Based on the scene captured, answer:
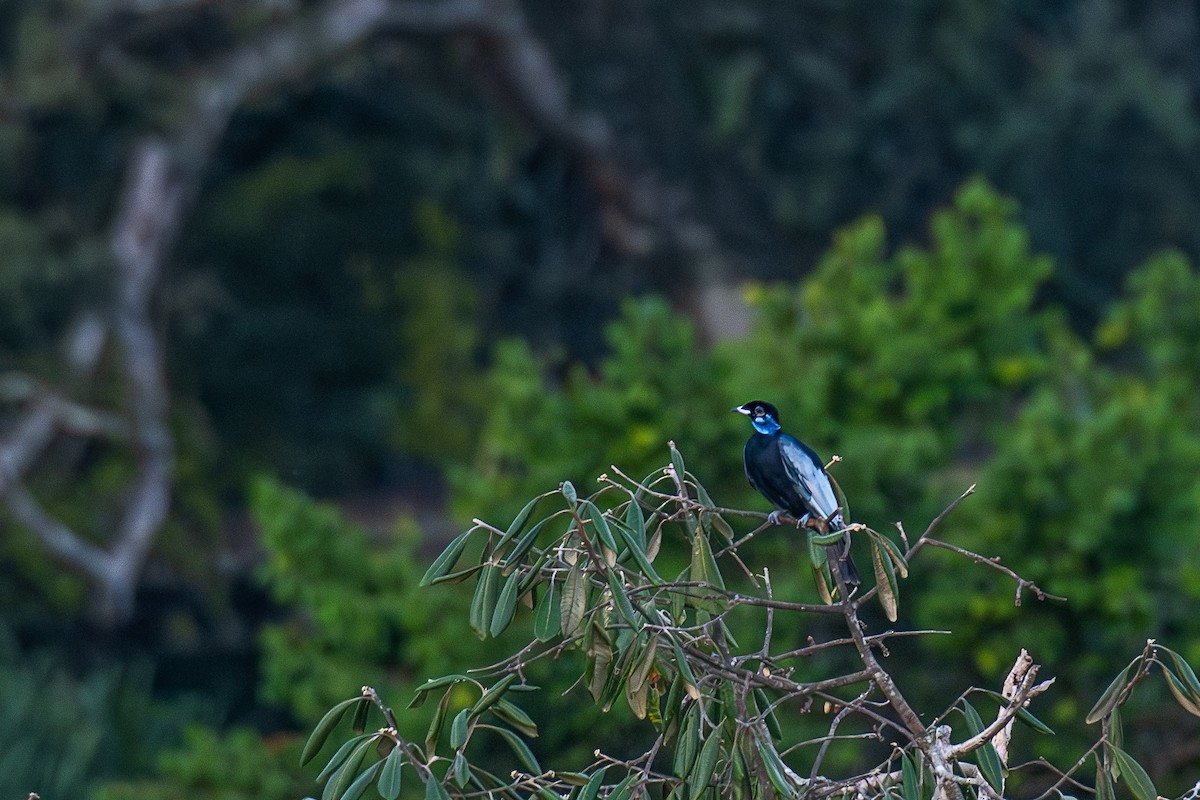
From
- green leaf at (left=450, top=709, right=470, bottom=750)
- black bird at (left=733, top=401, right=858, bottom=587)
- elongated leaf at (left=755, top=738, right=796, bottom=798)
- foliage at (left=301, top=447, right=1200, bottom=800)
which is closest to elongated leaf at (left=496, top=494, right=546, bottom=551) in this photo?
foliage at (left=301, top=447, right=1200, bottom=800)

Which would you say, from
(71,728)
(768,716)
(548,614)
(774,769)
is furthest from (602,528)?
(71,728)

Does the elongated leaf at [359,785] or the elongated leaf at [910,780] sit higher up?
the elongated leaf at [910,780]

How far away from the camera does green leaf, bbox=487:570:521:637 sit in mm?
2521

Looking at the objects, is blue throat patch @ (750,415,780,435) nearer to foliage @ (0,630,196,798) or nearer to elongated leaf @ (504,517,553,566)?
elongated leaf @ (504,517,553,566)

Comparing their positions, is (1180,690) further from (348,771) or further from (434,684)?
(348,771)

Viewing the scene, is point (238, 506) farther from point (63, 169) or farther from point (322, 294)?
point (63, 169)

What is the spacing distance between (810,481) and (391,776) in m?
1.34

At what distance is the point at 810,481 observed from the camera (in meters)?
3.53

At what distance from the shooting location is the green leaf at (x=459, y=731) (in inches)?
98.0

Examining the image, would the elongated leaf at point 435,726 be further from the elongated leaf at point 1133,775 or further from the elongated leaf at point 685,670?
the elongated leaf at point 1133,775

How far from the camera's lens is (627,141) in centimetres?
1617

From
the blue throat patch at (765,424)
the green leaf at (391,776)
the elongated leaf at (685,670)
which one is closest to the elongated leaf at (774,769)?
the elongated leaf at (685,670)

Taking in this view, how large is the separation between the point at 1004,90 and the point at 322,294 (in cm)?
657

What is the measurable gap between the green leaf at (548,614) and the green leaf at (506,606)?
0.04 metres
